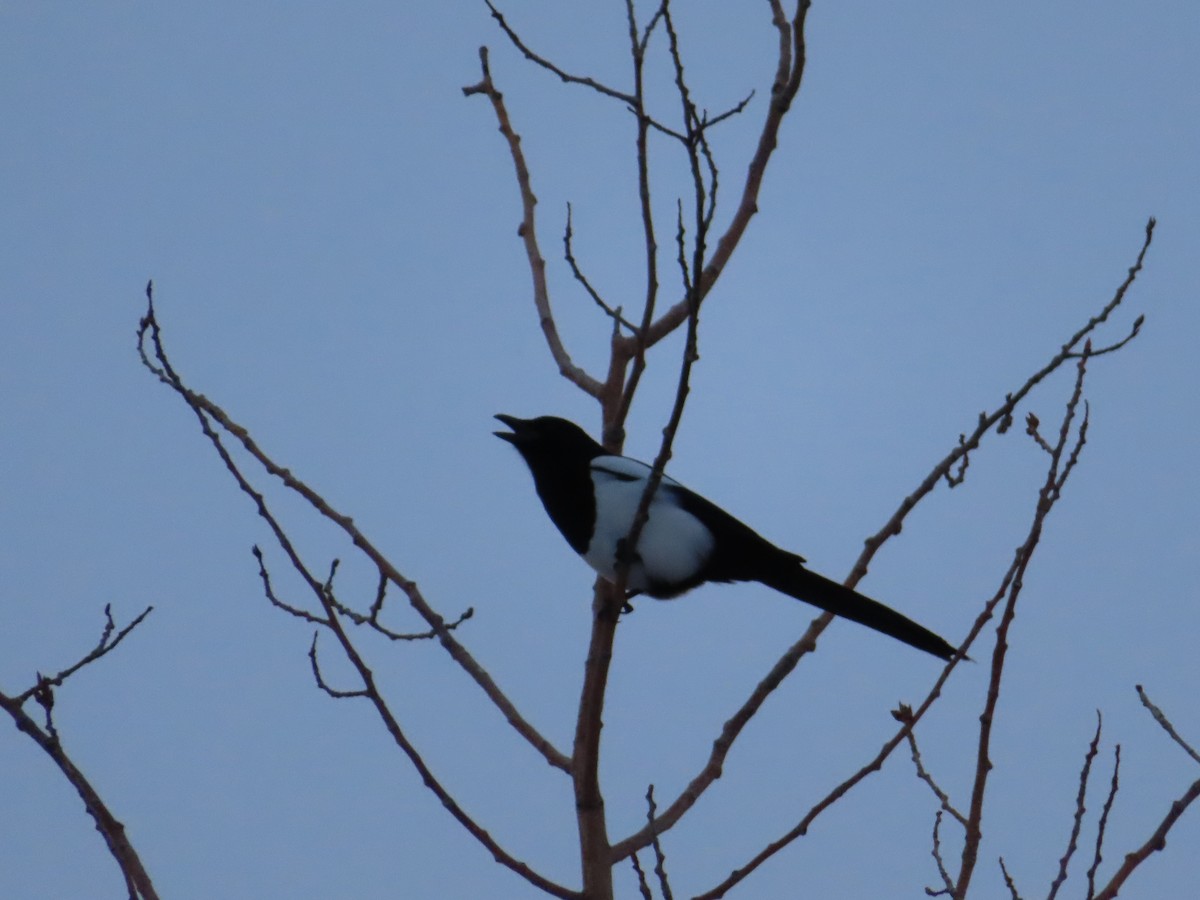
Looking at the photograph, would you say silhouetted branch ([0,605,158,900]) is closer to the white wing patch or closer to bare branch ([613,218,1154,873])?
bare branch ([613,218,1154,873])

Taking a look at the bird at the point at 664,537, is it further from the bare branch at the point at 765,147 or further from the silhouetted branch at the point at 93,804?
the silhouetted branch at the point at 93,804

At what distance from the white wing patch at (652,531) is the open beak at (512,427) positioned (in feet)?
1.79

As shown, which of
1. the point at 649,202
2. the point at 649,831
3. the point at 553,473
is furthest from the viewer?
the point at 553,473

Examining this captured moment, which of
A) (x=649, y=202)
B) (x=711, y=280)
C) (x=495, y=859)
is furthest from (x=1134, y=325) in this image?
(x=495, y=859)

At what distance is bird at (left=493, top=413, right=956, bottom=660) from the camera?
4184 mm

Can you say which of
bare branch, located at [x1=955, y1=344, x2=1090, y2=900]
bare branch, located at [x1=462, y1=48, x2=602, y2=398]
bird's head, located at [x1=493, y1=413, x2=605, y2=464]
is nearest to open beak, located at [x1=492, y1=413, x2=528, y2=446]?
bird's head, located at [x1=493, y1=413, x2=605, y2=464]

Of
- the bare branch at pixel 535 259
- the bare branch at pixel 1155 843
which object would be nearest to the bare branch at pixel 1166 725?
the bare branch at pixel 1155 843

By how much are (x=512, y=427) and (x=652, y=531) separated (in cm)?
94

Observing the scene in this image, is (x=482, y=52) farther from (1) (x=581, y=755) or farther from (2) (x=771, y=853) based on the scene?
(2) (x=771, y=853)

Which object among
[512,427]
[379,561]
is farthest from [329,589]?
[512,427]

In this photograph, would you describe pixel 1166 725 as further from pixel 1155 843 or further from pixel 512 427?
pixel 512 427

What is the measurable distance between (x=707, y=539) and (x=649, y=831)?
185 centimetres

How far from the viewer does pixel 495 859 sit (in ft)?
8.07

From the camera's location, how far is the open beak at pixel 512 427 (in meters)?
4.93
